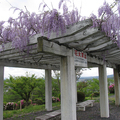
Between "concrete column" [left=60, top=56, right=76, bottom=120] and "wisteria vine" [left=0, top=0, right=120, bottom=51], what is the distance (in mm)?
868

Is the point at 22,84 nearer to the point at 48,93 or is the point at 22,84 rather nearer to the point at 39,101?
the point at 48,93

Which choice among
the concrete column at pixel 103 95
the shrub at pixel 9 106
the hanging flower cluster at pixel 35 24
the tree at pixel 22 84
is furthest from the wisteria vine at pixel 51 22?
the shrub at pixel 9 106

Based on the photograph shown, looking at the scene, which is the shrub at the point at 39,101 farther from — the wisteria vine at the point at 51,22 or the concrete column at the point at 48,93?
the wisteria vine at the point at 51,22

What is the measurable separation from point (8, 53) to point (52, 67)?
371 cm

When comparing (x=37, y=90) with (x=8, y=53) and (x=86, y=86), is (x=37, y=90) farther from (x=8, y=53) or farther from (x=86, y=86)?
(x=8, y=53)

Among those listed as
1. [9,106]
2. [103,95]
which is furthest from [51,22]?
[9,106]

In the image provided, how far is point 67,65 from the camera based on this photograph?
10.0ft

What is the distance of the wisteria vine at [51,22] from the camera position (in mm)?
2504

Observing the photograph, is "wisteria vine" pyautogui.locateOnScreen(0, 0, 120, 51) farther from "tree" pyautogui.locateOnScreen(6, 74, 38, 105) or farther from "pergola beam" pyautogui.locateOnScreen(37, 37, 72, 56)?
"tree" pyautogui.locateOnScreen(6, 74, 38, 105)

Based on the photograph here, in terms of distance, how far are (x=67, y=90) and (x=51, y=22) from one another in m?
1.48

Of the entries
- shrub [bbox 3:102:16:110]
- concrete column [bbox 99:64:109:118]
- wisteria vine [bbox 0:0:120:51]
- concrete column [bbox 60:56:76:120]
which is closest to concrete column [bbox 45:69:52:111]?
concrete column [bbox 99:64:109:118]

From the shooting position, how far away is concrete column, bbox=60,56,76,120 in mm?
2949

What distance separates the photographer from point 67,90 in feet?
9.82

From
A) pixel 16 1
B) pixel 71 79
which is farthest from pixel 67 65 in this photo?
pixel 16 1
